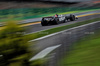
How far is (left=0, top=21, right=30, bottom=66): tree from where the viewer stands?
7.49ft

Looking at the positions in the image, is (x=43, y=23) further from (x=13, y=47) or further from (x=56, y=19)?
(x=13, y=47)

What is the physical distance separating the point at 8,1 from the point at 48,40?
2.57 meters

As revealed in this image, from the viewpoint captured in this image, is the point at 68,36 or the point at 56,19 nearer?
the point at 68,36

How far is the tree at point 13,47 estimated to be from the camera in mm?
2284

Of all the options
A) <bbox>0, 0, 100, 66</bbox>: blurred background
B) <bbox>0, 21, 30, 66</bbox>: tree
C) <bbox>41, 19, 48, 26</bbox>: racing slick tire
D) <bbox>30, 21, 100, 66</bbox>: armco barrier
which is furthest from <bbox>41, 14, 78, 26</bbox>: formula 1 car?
<bbox>0, 21, 30, 66</bbox>: tree

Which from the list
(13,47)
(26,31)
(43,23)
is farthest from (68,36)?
(13,47)

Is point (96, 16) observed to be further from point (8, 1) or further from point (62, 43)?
point (8, 1)

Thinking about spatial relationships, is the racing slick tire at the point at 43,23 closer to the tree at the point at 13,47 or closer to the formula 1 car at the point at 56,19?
the formula 1 car at the point at 56,19

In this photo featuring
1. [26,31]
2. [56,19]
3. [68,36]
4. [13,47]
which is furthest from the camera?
[56,19]

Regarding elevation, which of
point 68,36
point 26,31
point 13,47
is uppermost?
point 26,31

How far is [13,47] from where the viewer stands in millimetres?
2293

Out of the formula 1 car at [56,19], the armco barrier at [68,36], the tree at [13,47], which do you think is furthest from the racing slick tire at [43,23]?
the tree at [13,47]

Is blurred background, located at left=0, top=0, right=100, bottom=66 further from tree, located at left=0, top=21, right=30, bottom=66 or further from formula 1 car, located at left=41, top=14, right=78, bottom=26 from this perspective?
formula 1 car, located at left=41, top=14, right=78, bottom=26

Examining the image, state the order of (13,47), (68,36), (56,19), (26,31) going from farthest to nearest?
(56,19) → (68,36) → (26,31) → (13,47)
